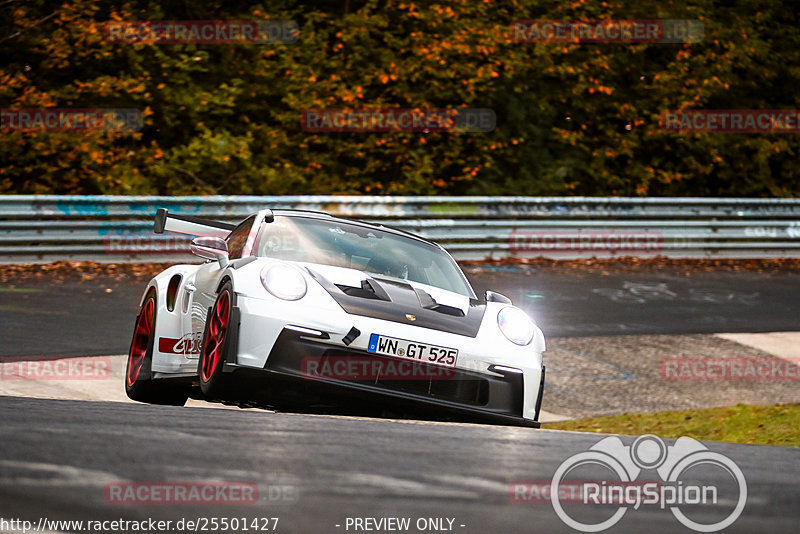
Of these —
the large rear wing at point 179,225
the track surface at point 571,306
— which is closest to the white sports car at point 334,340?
the large rear wing at point 179,225

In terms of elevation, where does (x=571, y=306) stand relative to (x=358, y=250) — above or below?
below

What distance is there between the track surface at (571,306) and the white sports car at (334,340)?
9.93ft

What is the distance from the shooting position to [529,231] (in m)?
16.6

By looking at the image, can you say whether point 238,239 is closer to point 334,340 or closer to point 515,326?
point 334,340

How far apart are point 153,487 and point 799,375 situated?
9.04 metres

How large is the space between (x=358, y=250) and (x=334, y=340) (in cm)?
135

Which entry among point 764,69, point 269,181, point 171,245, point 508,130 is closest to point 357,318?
point 171,245

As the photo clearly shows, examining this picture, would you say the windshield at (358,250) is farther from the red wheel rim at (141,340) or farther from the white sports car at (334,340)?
the red wheel rim at (141,340)

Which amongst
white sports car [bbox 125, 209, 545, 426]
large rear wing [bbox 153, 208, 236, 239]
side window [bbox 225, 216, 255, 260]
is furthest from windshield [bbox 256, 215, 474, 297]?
large rear wing [bbox 153, 208, 236, 239]

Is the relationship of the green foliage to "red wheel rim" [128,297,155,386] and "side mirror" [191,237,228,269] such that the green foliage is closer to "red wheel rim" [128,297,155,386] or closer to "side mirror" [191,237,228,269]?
"red wheel rim" [128,297,155,386]

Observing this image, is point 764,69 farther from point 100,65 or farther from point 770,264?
point 100,65

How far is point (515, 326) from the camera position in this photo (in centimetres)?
583

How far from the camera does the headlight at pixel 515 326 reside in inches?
226

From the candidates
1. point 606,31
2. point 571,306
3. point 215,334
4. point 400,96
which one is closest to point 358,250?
point 215,334
